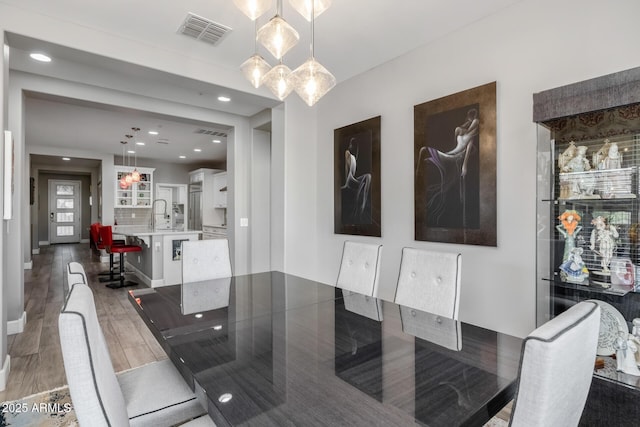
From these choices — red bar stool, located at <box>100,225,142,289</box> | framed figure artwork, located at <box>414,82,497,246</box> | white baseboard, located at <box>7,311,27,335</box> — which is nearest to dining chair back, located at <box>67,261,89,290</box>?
framed figure artwork, located at <box>414,82,497,246</box>

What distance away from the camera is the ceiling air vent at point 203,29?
8.47ft

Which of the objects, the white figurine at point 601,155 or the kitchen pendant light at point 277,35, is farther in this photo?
the white figurine at point 601,155

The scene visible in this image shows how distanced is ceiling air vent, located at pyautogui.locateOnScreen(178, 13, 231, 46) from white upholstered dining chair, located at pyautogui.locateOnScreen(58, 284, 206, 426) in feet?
7.42

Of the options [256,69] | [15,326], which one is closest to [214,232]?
[15,326]

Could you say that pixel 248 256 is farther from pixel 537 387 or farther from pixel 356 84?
pixel 537 387

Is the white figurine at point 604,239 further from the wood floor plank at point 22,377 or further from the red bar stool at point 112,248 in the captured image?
the red bar stool at point 112,248

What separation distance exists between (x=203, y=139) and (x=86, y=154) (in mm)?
3437

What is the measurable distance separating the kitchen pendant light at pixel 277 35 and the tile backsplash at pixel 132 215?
29.4 feet

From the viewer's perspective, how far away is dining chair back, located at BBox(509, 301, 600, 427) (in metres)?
0.66

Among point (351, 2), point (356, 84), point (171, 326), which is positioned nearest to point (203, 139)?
point (356, 84)

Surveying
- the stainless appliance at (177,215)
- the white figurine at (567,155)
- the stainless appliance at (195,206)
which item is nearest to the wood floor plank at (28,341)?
the white figurine at (567,155)

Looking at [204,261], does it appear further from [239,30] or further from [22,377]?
[239,30]

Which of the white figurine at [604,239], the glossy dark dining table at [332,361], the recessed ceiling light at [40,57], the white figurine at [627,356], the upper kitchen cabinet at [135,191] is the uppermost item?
the recessed ceiling light at [40,57]

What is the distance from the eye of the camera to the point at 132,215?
9375mm
